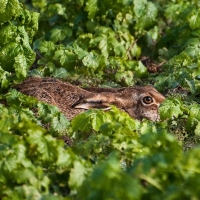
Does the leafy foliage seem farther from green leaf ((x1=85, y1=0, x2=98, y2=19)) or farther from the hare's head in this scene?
the hare's head

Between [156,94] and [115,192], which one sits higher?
[115,192]

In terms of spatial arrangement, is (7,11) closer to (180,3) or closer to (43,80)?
(43,80)

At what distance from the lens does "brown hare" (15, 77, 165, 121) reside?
7.89 m

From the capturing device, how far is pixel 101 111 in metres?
6.32

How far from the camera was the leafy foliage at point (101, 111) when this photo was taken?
4.79 meters

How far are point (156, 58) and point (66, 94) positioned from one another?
2.88m

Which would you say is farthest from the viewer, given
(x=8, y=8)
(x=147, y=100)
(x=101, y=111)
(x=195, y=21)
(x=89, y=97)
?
(x=195, y=21)

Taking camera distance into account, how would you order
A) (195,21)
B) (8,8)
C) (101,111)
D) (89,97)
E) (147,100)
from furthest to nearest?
(195,21), (147,100), (89,97), (8,8), (101,111)

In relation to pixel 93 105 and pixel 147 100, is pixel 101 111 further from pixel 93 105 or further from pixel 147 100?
pixel 147 100

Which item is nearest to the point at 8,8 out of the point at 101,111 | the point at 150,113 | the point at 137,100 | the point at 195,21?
the point at 101,111

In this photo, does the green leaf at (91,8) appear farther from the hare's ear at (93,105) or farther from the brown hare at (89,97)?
the hare's ear at (93,105)

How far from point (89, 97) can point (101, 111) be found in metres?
1.72

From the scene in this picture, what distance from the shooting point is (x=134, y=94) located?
330 inches

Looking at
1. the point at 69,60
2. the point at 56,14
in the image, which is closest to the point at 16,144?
the point at 69,60
